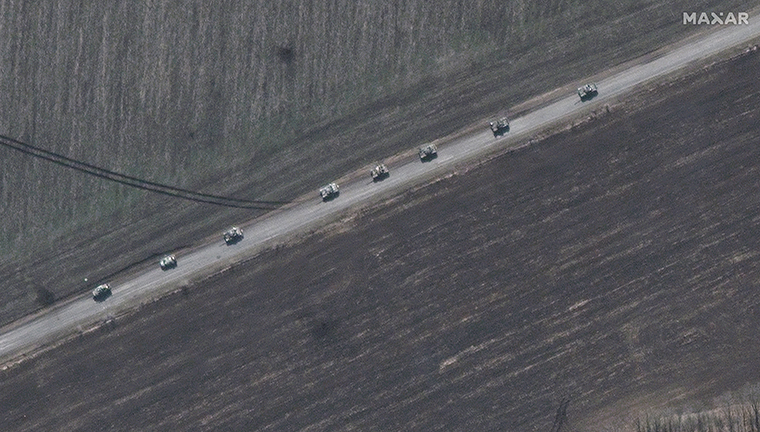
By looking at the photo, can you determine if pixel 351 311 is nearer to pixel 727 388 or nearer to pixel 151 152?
pixel 151 152

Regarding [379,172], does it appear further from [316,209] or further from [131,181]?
[131,181]

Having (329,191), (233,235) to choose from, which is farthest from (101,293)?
(329,191)

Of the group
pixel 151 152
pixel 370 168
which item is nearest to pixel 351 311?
pixel 370 168

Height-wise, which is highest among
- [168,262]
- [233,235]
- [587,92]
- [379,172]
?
[168,262]

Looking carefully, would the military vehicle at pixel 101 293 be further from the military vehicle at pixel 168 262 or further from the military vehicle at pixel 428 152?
the military vehicle at pixel 428 152

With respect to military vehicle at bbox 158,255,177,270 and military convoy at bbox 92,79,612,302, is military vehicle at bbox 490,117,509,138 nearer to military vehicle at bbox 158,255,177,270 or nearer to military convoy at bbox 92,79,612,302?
military convoy at bbox 92,79,612,302

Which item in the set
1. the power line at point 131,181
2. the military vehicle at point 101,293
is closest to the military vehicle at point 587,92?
the power line at point 131,181
